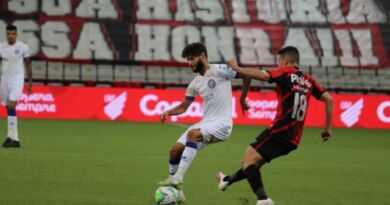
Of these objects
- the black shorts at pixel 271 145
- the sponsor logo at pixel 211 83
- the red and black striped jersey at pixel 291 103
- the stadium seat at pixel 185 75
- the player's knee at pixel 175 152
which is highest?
the stadium seat at pixel 185 75

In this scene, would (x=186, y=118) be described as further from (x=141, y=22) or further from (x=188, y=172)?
(x=188, y=172)

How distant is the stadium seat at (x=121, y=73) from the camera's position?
2784 cm

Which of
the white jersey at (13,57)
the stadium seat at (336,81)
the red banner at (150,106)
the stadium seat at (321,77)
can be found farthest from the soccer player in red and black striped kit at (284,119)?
the stadium seat at (321,77)

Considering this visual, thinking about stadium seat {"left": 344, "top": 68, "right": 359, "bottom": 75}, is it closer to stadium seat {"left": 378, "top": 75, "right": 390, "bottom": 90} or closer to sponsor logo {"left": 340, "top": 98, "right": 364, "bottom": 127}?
stadium seat {"left": 378, "top": 75, "right": 390, "bottom": 90}

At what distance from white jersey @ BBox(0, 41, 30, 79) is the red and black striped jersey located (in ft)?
24.1

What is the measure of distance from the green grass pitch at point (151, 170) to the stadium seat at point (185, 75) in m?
8.11

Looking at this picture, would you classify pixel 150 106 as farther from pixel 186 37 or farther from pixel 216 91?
pixel 216 91

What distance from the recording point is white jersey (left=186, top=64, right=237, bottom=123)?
29.8 feet

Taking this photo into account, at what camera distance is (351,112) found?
2392 centimetres

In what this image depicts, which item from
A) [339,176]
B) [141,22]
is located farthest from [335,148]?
[141,22]

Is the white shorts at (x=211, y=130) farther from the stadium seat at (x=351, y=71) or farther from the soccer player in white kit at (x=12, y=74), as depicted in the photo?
the stadium seat at (x=351, y=71)

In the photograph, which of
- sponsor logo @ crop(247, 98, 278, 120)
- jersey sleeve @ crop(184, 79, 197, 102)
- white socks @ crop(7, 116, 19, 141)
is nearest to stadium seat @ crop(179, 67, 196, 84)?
sponsor logo @ crop(247, 98, 278, 120)

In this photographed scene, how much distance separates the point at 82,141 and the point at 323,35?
1612 cm

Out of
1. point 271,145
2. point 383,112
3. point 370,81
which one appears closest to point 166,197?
point 271,145
